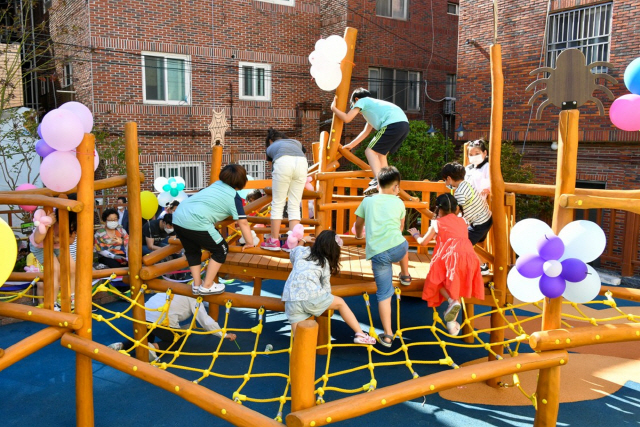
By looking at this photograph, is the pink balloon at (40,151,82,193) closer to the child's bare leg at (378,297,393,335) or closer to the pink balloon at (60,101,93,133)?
the pink balloon at (60,101,93,133)

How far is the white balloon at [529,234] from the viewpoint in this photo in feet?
11.9

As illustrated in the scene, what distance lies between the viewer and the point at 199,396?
153 inches

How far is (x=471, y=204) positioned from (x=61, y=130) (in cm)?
378

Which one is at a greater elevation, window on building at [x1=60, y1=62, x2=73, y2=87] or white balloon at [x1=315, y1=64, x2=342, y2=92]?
window on building at [x1=60, y1=62, x2=73, y2=87]

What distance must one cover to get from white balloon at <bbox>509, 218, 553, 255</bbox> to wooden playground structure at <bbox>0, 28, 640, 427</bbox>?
0.29m

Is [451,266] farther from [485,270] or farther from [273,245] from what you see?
[273,245]

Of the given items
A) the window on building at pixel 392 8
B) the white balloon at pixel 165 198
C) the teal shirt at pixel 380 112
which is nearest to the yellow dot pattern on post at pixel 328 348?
the teal shirt at pixel 380 112

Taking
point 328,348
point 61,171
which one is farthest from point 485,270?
point 61,171

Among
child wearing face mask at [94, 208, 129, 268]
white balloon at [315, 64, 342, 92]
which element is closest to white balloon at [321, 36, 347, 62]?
white balloon at [315, 64, 342, 92]

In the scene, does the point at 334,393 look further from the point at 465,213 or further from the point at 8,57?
the point at 8,57

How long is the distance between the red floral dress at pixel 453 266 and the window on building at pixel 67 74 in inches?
517

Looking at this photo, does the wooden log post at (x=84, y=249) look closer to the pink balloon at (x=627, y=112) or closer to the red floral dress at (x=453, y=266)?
the red floral dress at (x=453, y=266)

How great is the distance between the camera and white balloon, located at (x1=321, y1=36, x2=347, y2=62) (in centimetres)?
619

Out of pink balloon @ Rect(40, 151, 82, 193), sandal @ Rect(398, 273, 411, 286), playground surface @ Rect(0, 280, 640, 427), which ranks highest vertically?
pink balloon @ Rect(40, 151, 82, 193)
